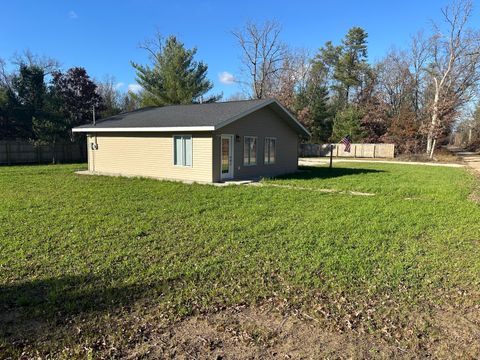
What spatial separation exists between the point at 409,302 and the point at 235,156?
1035cm

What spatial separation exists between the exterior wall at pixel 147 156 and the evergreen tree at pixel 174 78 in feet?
46.2

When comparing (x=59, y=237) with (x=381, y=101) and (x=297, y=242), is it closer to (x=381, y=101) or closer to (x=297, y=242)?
(x=297, y=242)

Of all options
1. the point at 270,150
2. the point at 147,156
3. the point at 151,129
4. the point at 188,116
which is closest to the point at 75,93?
the point at 147,156

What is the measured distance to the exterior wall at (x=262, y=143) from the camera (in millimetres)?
12981

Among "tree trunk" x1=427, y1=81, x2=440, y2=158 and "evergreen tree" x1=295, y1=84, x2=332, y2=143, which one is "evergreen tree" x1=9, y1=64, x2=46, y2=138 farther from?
"tree trunk" x1=427, y1=81, x2=440, y2=158

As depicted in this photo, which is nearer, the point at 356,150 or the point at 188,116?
the point at 188,116

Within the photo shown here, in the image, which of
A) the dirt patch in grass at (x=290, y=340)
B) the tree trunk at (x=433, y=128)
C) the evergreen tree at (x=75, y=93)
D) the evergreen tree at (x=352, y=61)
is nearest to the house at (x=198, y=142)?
the dirt patch in grass at (x=290, y=340)

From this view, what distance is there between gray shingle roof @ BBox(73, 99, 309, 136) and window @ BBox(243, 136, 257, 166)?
4.43 ft

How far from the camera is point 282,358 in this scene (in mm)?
2629

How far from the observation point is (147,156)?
1396cm

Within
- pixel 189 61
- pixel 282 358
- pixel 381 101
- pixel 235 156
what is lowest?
pixel 282 358

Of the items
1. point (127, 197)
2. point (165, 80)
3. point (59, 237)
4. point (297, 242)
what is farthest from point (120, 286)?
point (165, 80)

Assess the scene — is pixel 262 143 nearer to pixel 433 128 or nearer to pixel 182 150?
pixel 182 150

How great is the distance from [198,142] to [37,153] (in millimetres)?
15344
